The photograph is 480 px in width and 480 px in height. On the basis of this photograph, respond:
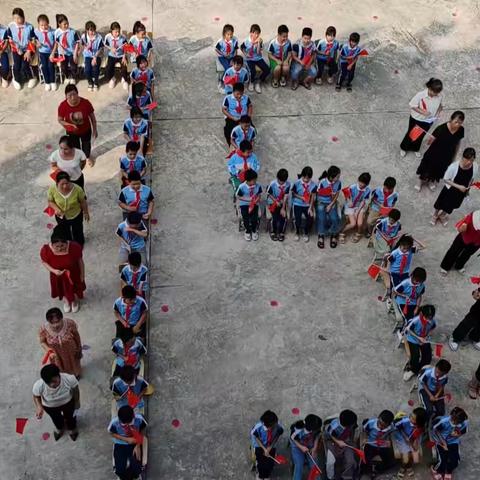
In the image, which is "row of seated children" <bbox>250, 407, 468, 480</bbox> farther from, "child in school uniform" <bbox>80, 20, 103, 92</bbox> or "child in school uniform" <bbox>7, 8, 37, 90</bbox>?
"child in school uniform" <bbox>7, 8, 37, 90</bbox>

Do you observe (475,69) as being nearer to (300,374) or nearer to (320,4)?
(320,4)

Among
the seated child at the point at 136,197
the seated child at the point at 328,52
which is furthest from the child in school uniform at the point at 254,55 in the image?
the seated child at the point at 136,197

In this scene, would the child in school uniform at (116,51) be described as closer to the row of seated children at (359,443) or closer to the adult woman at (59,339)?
the adult woman at (59,339)

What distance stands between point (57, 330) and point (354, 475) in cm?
309

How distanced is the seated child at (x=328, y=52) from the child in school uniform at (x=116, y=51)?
9.34 ft

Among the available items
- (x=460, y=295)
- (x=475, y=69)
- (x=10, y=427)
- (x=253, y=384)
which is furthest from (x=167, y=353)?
(x=475, y=69)

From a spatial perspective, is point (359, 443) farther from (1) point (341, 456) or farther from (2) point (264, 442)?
(2) point (264, 442)

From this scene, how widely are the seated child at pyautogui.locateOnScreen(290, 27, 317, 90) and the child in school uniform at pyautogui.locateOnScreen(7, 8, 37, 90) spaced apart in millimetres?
3772

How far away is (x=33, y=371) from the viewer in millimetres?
7504

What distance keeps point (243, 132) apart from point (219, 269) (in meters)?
1.88

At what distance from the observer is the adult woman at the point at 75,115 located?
342 inches

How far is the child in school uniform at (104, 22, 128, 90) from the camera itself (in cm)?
1035

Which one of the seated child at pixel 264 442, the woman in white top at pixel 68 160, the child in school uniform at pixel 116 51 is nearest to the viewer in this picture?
the seated child at pixel 264 442

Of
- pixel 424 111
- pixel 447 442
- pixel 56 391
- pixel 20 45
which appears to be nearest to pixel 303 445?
pixel 447 442
